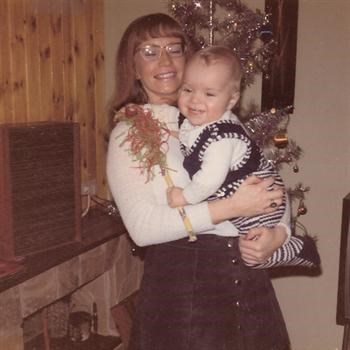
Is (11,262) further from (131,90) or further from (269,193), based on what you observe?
(269,193)

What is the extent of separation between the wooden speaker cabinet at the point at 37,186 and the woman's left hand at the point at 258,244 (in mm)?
995

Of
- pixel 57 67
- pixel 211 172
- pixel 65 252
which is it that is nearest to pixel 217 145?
pixel 211 172

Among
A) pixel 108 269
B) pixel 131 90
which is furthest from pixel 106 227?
pixel 131 90

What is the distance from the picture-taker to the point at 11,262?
7.00ft

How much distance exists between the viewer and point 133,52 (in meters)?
1.75

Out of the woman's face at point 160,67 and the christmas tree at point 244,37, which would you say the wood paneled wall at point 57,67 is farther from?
the woman's face at point 160,67

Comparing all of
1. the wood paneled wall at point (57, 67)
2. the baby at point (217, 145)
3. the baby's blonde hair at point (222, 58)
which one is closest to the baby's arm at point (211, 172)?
Result: the baby at point (217, 145)

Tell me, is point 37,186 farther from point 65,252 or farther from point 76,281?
point 76,281

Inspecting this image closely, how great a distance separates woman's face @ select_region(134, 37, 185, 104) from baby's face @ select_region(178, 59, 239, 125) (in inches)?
5.8

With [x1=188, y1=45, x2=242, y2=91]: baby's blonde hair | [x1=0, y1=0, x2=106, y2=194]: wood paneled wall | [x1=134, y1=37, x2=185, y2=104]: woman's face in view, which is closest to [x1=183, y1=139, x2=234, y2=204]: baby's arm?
[x1=188, y1=45, x2=242, y2=91]: baby's blonde hair

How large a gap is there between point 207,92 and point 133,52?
34 cm

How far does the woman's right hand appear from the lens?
146 cm

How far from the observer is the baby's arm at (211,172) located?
1.45 metres

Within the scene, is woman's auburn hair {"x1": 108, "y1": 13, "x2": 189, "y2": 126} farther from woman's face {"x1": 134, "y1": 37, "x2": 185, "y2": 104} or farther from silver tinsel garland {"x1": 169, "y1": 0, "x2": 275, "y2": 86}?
silver tinsel garland {"x1": 169, "y1": 0, "x2": 275, "y2": 86}
